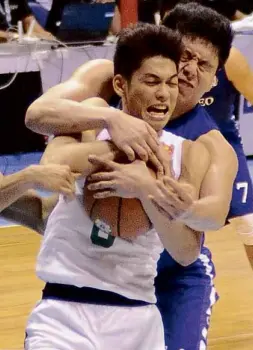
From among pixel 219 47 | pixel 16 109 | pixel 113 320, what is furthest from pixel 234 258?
pixel 16 109

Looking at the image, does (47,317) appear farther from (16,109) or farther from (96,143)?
(16,109)

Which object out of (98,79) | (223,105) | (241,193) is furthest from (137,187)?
(223,105)

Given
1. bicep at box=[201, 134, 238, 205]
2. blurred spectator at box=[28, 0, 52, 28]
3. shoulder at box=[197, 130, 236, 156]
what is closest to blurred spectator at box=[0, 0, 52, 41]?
blurred spectator at box=[28, 0, 52, 28]

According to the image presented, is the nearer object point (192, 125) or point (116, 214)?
point (116, 214)

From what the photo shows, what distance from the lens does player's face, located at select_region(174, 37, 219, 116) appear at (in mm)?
2258

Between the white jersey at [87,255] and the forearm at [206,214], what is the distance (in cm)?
14

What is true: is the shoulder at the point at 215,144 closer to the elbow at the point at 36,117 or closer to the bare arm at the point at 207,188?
the bare arm at the point at 207,188

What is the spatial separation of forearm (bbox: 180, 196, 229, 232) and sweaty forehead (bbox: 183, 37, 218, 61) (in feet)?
1.93

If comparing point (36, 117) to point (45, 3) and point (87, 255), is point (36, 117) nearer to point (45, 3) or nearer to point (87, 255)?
point (87, 255)

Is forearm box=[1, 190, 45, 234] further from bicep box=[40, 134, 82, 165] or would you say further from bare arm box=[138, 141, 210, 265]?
bare arm box=[138, 141, 210, 265]

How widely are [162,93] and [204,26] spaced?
56cm

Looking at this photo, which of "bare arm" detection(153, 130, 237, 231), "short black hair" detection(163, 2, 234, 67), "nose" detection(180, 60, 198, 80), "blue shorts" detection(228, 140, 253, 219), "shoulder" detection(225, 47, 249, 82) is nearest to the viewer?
"bare arm" detection(153, 130, 237, 231)

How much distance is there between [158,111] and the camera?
1.93 meters

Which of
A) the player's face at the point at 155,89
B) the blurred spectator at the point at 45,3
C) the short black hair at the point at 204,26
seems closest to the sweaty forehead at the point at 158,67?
the player's face at the point at 155,89
